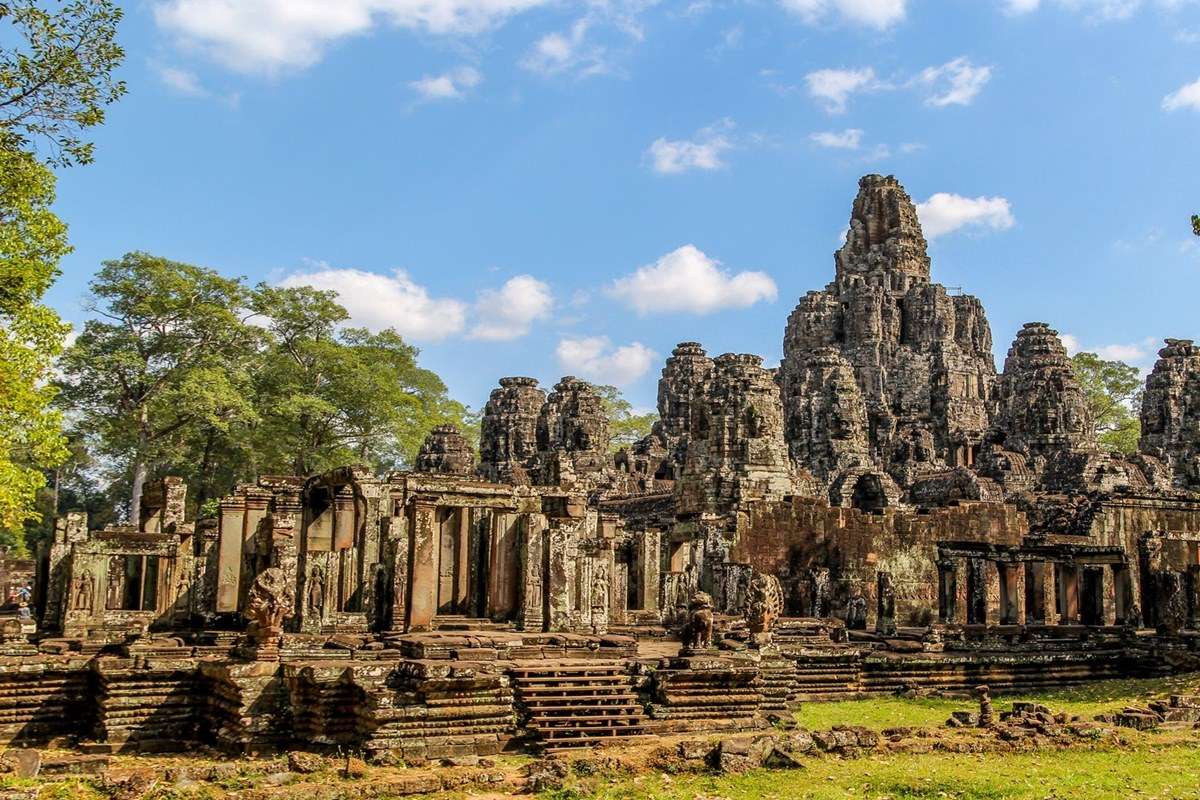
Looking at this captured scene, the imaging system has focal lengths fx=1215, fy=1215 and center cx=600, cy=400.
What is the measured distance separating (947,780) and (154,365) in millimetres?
34119

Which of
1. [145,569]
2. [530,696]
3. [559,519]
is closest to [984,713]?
[530,696]

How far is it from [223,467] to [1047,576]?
100 feet

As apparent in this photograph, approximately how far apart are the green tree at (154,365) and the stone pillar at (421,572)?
21942mm

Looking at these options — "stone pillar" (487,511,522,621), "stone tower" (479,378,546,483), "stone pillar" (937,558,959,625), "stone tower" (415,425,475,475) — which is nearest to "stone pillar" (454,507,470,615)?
"stone pillar" (487,511,522,621)

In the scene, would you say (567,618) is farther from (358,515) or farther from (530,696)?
(530,696)

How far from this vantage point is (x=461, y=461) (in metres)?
48.6

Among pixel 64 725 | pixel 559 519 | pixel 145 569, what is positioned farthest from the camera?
pixel 145 569

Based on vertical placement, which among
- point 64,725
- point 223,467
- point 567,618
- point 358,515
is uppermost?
point 223,467

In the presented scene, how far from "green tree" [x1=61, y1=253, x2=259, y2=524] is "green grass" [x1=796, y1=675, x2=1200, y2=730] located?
25.8 meters

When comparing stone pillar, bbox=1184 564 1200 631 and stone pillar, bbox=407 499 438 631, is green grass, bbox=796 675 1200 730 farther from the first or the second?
stone pillar, bbox=407 499 438 631

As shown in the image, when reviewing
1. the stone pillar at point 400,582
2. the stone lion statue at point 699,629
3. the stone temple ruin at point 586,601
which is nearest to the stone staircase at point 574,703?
the stone temple ruin at point 586,601

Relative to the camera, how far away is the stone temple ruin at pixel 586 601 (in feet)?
44.6

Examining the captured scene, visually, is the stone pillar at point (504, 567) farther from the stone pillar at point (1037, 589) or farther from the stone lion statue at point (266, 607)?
the stone pillar at point (1037, 589)

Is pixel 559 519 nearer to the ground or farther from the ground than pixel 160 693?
farther from the ground
